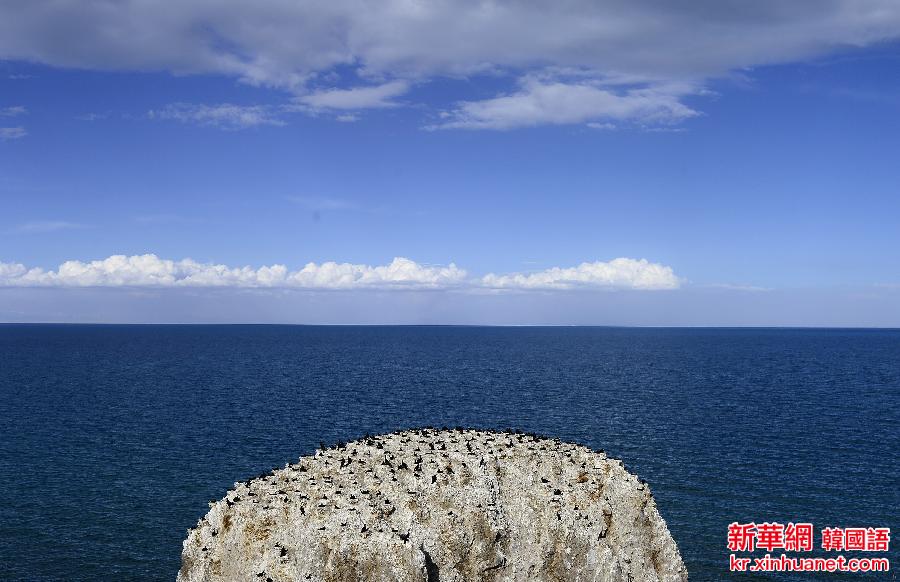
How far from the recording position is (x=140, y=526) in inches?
2135

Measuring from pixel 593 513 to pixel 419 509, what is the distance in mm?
9351

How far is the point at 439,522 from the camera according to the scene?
32062 millimetres

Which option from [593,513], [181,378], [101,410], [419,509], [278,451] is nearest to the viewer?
[419,509]

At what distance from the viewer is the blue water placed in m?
53.8

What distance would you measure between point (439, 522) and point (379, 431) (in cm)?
6159

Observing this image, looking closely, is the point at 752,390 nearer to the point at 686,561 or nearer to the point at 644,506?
the point at 686,561

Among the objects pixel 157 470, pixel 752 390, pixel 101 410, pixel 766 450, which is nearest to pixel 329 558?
pixel 157 470

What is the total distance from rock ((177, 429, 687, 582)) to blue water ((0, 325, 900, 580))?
629 inches

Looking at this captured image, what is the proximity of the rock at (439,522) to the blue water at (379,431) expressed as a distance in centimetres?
1598

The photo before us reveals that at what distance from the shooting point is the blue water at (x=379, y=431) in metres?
53.8

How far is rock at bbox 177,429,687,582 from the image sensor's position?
30.2 meters

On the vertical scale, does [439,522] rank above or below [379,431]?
above

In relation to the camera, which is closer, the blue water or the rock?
the rock

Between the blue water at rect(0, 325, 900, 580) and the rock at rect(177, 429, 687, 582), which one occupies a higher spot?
the rock at rect(177, 429, 687, 582)
